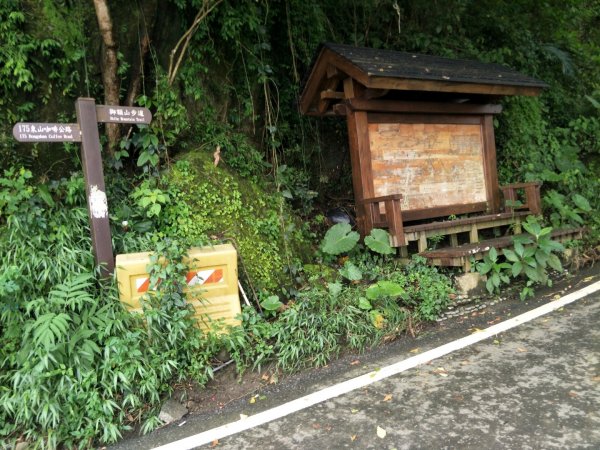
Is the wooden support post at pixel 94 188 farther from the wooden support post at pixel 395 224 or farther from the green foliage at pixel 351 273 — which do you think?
the wooden support post at pixel 395 224

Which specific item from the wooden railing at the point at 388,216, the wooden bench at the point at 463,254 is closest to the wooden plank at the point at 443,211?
the wooden railing at the point at 388,216

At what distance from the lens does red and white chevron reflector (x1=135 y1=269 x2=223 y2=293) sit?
4199 millimetres

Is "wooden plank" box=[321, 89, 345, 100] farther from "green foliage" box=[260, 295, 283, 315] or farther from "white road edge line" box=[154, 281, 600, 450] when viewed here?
"white road edge line" box=[154, 281, 600, 450]

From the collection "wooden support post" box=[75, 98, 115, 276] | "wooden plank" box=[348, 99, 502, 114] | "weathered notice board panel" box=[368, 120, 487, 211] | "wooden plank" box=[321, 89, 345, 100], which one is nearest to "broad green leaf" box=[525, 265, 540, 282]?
"weathered notice board panel" box=[368, 120, 487, 211]

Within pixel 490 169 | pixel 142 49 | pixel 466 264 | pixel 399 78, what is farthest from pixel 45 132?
pixel 490 169

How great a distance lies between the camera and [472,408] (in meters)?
3.14

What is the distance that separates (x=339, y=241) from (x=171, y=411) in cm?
302

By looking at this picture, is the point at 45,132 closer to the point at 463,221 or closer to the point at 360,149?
the point at 360,149

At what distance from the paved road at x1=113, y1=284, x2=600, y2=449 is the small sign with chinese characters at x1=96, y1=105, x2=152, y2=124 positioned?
2.92m

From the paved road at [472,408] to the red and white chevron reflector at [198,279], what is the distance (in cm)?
168

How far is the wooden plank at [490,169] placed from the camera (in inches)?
300

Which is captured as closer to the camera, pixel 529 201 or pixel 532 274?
pixel 532 274

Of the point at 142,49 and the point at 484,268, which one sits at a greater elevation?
the point at 142,49

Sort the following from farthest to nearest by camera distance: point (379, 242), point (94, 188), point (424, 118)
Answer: point (424, 118) < point (379, 242) < point (94, 188)
